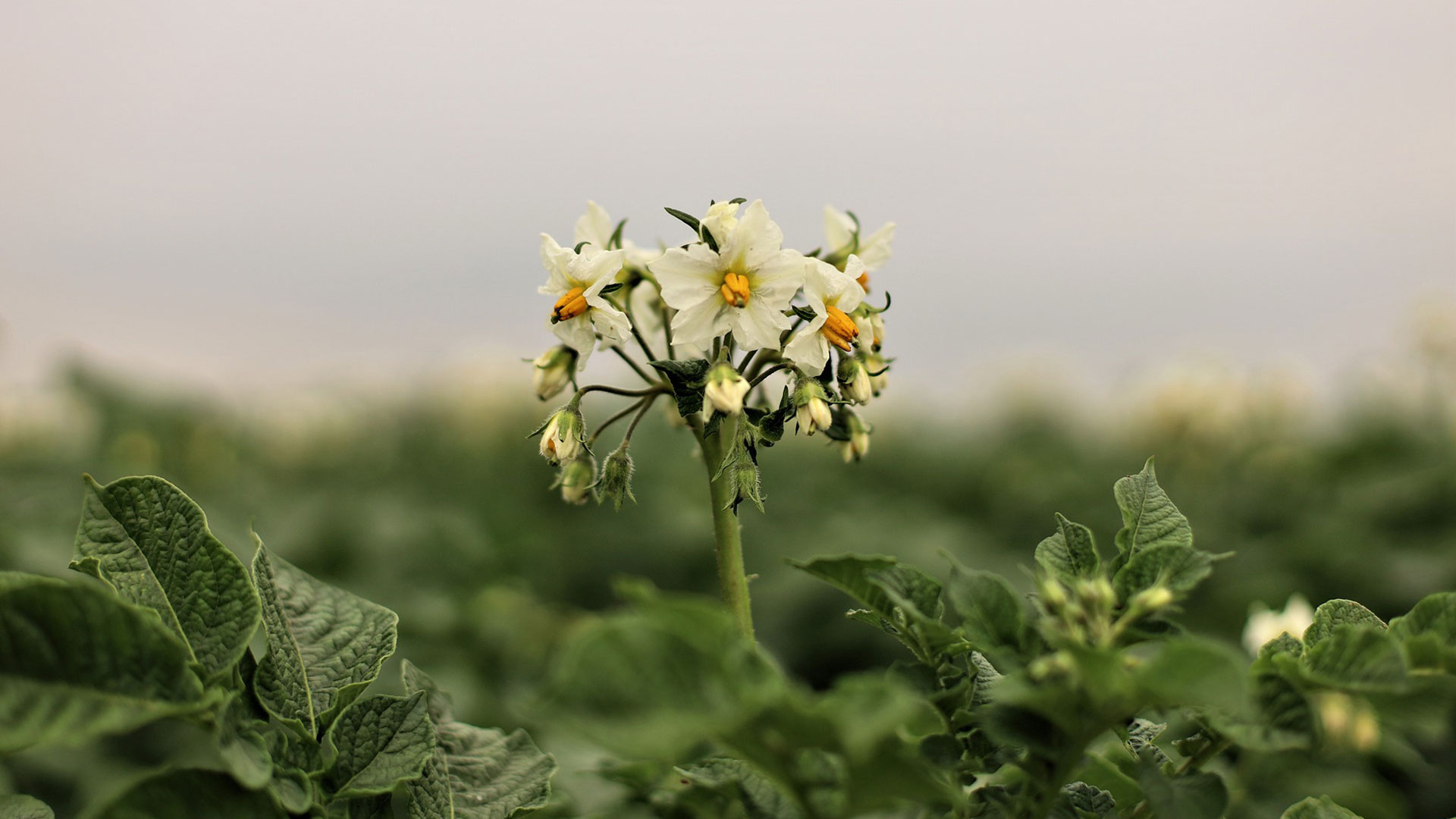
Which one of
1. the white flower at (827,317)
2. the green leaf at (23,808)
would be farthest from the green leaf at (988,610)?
the green leaf at (23,808)

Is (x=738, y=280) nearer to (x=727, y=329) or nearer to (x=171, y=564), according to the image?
(x=727, y=329)

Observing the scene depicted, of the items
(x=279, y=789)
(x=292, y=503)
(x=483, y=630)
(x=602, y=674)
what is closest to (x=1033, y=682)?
(x=602, y=674)

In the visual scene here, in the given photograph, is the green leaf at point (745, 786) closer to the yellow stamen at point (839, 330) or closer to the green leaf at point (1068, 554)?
the green leaf at point (1068, 554)

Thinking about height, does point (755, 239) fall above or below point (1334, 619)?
above

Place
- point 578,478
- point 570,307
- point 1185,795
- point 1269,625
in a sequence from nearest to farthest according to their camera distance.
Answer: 1. point 1185,795
2. point 570,307
3. point 578,478
4. point 1269,625

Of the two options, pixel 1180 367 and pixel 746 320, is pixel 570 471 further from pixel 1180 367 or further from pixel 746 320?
pixel 1180 367

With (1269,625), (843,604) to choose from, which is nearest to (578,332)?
(1269,625)

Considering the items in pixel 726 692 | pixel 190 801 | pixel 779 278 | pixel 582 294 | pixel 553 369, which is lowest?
pixel 190 801
